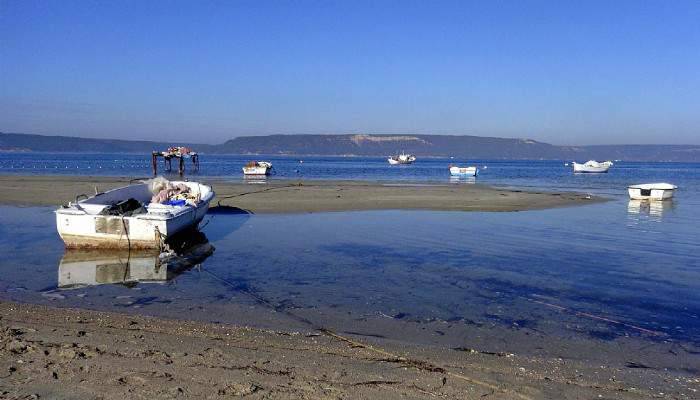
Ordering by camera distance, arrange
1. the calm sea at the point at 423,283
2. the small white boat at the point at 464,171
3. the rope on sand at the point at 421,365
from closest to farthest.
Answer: the rope on sand at the point at 421,365, the calm sea at the point at 423,283, the small white boat at the point at 464,171

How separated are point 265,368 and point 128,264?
25.7ft

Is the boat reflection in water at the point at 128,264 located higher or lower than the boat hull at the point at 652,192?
lower

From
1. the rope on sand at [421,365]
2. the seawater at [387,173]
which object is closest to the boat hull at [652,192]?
the seawater at [387,173]

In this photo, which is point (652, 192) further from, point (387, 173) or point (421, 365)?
point (387, 173)

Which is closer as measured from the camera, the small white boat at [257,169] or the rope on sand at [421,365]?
the rope on sand at [421,365]

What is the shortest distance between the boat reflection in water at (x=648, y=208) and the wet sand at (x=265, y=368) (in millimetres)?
19759

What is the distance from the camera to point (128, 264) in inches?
523

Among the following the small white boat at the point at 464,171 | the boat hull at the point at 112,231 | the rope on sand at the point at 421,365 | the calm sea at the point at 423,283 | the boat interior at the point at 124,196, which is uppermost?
the boat interior at the point at 124,196

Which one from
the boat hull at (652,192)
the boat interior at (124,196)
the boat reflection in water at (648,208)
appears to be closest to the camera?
the boat interior at (124,196)

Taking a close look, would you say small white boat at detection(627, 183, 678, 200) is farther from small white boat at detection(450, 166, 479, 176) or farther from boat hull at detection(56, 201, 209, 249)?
small white boat at detection(450, 166, 479, 176)

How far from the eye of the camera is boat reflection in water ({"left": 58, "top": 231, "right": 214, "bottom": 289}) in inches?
460

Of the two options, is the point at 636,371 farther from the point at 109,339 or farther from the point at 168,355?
the point at 109,339

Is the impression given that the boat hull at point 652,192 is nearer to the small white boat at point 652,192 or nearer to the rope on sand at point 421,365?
the small white boat at point 652,192

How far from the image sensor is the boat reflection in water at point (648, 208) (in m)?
25.6
